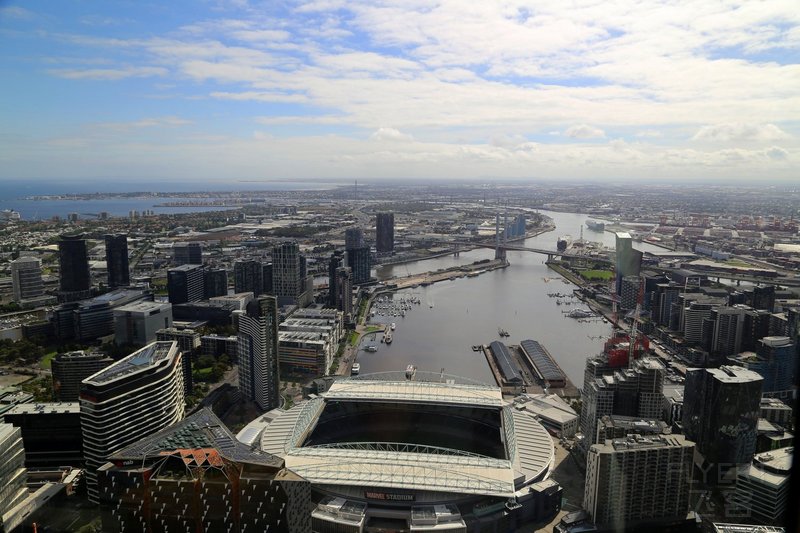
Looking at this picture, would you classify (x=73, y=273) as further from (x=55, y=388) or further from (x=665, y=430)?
(x=665, y=430)

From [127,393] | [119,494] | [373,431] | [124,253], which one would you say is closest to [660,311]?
[373,431]

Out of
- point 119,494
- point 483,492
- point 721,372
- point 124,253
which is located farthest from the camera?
point 124,253

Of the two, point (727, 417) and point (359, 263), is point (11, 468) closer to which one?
point (727, 417)

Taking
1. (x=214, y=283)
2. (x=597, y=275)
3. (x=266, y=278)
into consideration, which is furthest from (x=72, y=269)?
(x=597, y=275)

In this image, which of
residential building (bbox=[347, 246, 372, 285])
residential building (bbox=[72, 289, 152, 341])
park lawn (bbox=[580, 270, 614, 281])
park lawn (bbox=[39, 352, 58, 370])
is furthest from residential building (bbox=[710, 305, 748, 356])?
park lawn (bbox=[39, 352, 58, 370])

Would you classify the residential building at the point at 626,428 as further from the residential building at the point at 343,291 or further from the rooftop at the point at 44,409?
the residential building at the point at 343,291

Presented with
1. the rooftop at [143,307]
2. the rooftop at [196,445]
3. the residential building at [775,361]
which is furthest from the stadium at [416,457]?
the rooftop at [143,307]
